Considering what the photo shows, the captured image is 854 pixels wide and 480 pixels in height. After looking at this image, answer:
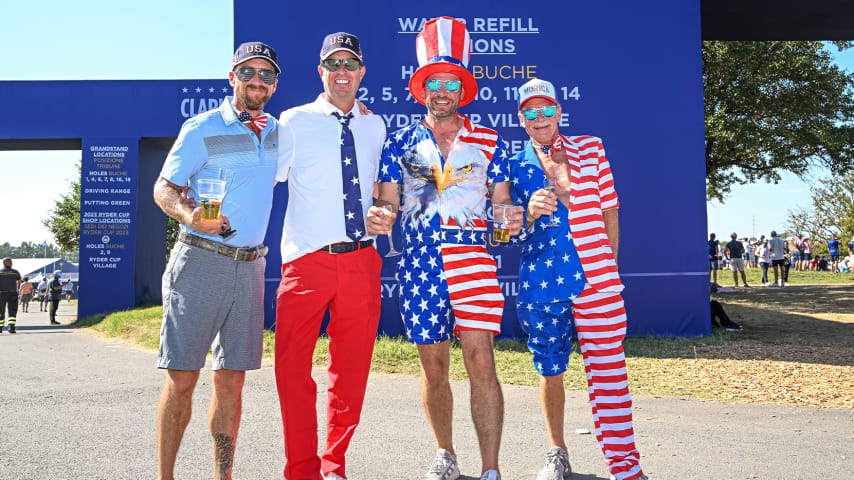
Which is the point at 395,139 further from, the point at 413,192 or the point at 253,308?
the point at 253,308

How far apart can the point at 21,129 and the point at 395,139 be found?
14864mm

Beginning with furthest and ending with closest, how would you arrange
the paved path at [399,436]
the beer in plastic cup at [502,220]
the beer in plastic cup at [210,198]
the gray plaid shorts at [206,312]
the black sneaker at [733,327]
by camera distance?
1. the black sneaker at [733,327]
2. the paved path at [399,436]
3. the beer in plastic cup at [502,220]
4. the gray plaid shorts at [206,312]
5. the beer in plastic cup at [210,198]

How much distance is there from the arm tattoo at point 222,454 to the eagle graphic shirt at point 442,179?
130 centimetres

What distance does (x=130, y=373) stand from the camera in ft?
22.2

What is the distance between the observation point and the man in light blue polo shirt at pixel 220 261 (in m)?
2.63

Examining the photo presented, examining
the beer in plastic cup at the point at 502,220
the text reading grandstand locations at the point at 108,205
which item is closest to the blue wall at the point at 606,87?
the beer in plastic cup at the point at 502,220

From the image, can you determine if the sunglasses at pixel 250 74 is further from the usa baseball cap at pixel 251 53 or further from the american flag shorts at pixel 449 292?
the american flag shorts at pixel 449 292

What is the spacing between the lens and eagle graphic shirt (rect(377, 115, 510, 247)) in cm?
297

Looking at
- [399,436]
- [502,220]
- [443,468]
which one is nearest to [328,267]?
[502,220]

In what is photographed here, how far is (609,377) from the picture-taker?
10.0 ft

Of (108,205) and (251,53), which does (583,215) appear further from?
(108,205)

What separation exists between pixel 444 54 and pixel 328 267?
4.32 ft

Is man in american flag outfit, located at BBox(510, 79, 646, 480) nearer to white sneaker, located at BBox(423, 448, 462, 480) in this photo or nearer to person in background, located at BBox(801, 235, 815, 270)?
white sneaker, located at BBox(423, 448, 462, 480)

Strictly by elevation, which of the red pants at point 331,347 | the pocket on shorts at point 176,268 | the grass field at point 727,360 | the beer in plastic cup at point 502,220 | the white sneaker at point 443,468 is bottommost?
the grass field at point 727,360
